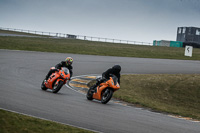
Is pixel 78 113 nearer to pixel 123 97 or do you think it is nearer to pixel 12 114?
pixel 12 114

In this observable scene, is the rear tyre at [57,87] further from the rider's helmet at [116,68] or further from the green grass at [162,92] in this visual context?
the green grass at [162,92]

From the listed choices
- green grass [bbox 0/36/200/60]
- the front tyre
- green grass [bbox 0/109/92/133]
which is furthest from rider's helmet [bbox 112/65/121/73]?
green grass [bbox 0/36/200/60]

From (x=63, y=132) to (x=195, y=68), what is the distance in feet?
81.7

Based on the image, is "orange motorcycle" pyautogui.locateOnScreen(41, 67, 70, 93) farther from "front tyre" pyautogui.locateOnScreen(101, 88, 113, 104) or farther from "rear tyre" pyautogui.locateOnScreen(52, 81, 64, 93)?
"front tyre" pyautogui.locateOnScreen(101, 88, 113, 104)

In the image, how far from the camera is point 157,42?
79.2 meters

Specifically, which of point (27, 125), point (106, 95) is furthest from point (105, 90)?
point (27, 125)

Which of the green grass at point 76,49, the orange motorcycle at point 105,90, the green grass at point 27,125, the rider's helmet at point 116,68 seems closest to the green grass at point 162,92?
the orange motorcycle at point 105,90

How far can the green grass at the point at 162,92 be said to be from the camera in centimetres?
1546

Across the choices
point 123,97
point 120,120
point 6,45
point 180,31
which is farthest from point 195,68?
point 180,31

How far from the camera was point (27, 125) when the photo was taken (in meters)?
7.07

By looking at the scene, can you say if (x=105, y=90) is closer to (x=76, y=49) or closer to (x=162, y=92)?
(x=162, y=92)

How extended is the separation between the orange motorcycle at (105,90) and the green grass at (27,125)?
15.8 feet

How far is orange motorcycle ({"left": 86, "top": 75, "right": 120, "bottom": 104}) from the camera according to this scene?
12242 mm

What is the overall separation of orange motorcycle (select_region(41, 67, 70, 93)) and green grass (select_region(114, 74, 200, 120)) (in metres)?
3.00
